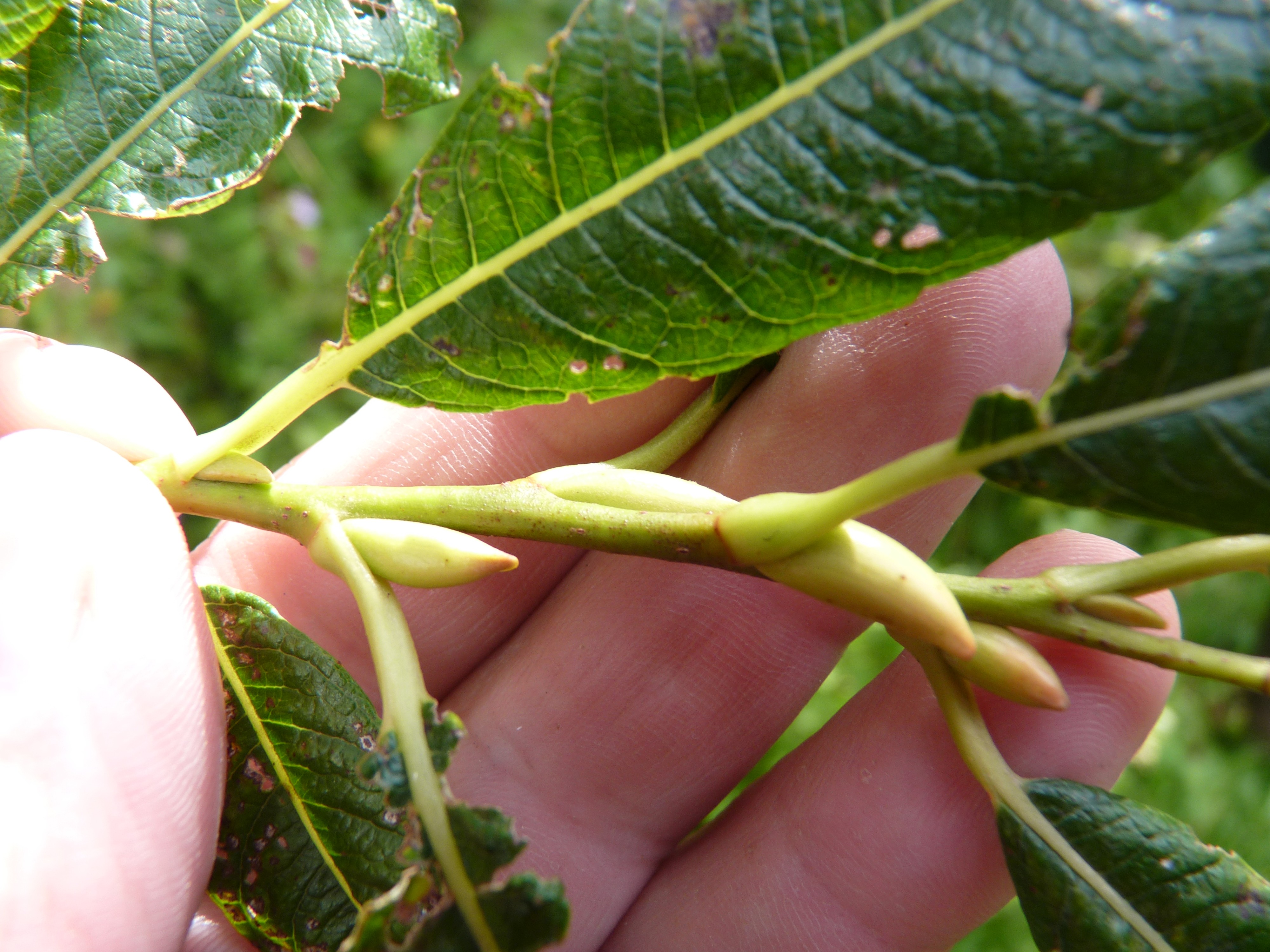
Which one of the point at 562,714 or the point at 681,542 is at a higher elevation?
the point at 681,542

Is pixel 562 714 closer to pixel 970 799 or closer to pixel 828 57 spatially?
pixel 970 799

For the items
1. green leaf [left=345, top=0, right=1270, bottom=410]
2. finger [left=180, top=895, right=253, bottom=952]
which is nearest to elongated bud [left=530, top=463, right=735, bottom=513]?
green leaf [left=345, top=0, right=1270, bottom=410]

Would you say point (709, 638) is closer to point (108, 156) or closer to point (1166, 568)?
point (1166, 568)

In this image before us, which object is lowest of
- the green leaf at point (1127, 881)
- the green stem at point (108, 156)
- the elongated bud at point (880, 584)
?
the green leaf at point (1127, 881)

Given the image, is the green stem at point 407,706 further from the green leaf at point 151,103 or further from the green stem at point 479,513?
the green leaf at point 151,103

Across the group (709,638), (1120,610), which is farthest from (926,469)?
(709,638)

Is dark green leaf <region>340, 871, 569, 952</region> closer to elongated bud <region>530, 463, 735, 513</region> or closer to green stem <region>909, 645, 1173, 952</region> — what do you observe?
elongated bud <region>530, 463, 735, 513</region>

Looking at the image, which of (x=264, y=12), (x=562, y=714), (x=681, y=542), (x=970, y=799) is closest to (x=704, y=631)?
(x=562, y=714)

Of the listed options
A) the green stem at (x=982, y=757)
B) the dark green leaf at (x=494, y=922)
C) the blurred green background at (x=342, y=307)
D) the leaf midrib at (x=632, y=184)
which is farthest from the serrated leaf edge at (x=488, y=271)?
the blurred green background at (x=342, y=307)
